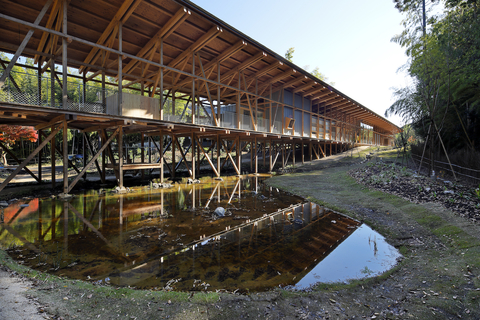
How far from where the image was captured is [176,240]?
571 centimetres

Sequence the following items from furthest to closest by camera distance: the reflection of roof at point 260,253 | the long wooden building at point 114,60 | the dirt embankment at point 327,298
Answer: the long wooden building at point 114,60 < the reflection of roof at point 260,253 < the dirt embankment at point 327,298

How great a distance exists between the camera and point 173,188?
42.6 ft

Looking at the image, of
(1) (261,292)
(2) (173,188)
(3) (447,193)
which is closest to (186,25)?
(2) (173,188)

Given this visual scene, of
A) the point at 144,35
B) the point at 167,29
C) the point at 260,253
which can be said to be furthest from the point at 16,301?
the point at 144,35

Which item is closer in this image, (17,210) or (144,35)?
(17,210)

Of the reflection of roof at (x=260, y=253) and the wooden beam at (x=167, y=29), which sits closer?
the reflection of roof at (x=260, y=253)

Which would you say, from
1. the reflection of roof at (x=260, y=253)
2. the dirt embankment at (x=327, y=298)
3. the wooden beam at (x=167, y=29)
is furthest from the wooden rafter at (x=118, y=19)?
the reflection of roof at (x=260, y=253)

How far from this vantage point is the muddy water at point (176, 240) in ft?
13.5

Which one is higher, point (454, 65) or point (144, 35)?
point (144, 35)

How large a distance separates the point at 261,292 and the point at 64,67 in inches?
425

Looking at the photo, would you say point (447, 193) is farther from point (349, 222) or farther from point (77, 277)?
point (77, 277)

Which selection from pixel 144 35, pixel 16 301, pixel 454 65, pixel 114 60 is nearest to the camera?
pixel 16 301

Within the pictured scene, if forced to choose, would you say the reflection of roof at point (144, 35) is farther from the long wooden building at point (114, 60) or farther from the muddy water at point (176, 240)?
the muddy water at point (176, 240)

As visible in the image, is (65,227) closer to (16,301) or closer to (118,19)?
(16,301)
